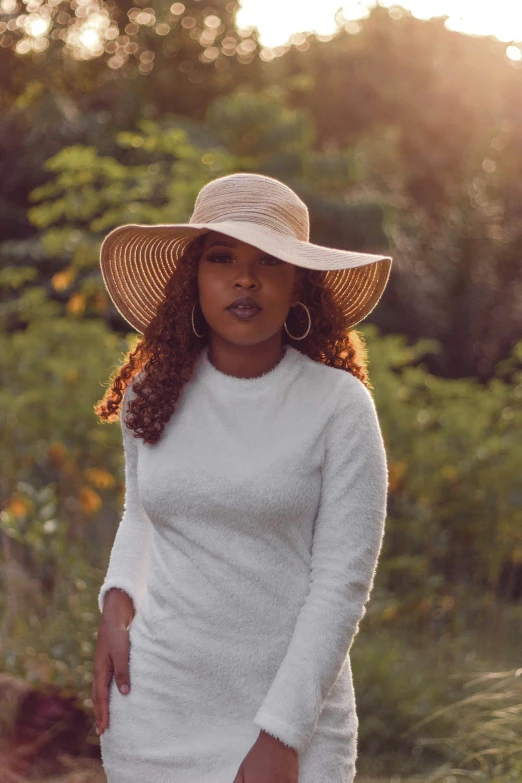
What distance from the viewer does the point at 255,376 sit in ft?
5.97

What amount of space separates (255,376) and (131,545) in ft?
1.45

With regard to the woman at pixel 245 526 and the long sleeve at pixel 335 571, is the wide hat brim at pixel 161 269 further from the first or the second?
the long sleeve at pixel 335 571

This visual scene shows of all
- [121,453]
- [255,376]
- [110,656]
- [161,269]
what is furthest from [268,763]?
[121,453]

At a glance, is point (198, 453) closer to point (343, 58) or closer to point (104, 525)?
point (104, 525)

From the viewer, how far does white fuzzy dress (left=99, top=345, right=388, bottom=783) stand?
162cm

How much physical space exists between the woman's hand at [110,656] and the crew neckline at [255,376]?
0.49m

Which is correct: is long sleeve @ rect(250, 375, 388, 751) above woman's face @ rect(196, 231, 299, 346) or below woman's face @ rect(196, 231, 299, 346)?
below

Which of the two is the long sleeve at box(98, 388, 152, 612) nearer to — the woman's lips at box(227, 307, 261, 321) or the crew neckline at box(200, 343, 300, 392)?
the crew neckline at box(200, 343, 300, 392)

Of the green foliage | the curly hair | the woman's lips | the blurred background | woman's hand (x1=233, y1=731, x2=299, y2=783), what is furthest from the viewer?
the green foliage

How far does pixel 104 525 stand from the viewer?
189 inches

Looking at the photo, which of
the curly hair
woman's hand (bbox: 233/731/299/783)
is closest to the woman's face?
the curly hair

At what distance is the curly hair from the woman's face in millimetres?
109

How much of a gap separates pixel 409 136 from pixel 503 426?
15581mm

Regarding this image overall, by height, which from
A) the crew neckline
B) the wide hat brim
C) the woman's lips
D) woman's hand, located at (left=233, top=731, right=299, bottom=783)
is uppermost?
the wide hat brim
